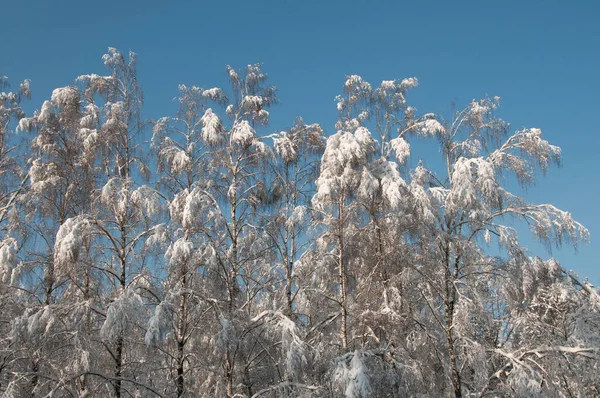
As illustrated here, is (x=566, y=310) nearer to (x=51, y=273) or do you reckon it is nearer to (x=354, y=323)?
(x=354, y=323)

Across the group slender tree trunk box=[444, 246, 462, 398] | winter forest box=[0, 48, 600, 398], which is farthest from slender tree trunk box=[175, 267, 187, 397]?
slender tree trunk box=[444, 246, 462, 398]

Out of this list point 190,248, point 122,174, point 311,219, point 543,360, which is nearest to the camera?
point 190,248

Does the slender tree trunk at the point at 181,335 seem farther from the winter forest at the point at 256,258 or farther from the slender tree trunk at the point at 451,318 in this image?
the slender tree trunk at the point at 451,318

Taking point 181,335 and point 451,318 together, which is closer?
point 181,335

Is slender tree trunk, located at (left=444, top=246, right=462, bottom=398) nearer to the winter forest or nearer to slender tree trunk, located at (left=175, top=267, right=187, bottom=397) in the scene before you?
the winter forest

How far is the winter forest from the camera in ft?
33.1

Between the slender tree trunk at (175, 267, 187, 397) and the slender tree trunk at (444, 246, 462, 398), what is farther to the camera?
the slender tree trunk at (444, 246, 462, 398)

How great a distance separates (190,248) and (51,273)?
4.21 m

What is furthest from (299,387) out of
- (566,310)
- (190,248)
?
(566,310)

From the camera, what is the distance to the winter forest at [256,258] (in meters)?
10.1

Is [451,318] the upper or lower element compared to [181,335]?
upper

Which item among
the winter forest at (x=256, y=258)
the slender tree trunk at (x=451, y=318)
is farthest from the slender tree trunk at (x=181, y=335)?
the slender tree trunk at (x=451, y=318)

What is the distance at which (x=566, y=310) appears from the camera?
16453mm

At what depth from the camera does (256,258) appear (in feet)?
41.7
